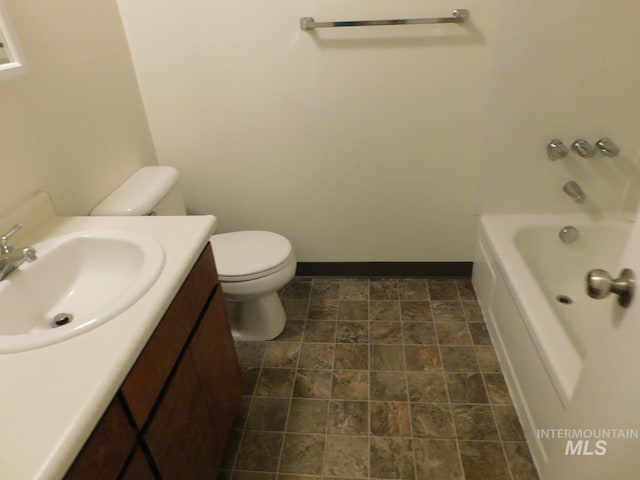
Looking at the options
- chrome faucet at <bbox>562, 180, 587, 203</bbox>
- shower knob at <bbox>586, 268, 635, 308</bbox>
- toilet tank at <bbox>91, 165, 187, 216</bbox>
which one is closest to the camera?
shower knob at <bbox>586, 268, 635, 308</bbox>

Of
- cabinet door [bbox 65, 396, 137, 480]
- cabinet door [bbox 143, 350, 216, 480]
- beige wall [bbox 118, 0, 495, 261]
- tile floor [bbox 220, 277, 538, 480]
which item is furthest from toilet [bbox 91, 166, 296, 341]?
cabinet door [bbox 65, 396, 137, 480]

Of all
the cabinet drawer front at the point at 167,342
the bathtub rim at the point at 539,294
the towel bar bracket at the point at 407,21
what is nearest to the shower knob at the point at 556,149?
the bathtub rim at the point at 539,294

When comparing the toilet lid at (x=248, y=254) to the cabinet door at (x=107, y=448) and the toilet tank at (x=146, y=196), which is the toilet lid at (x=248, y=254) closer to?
the toilet tank at (x=146, y=196)

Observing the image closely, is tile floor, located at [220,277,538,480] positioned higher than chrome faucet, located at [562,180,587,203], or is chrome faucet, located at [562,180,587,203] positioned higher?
chrome faucet, located at [562,180,587,203]

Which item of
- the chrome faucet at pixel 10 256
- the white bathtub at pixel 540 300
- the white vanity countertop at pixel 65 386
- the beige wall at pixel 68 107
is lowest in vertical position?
the white bathtub at pixel 540 300

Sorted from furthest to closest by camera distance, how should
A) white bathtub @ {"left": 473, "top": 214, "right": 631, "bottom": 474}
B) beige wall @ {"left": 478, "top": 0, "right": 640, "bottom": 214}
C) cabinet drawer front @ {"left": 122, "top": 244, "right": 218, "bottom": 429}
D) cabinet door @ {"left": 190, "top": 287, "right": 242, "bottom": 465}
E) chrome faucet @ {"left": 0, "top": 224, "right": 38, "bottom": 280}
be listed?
1. beige wall @ {"left": 478, "top": 0, "right": 640, "bottom": 214}
2. white bathtub @ {"left": 473, "top": 214, "right": 631, "bottom": 474}
3. cabinet door @ {"left": 190, "top": 287, "right": 242, "bottom": 465}
4. chrome faucet @ {"left": 0, "top": 224, "right": 38, "bottom": 280}
5. cabinet drawer front @ {"left": 122, "top": 244, "right": 218, "bottom": 429}

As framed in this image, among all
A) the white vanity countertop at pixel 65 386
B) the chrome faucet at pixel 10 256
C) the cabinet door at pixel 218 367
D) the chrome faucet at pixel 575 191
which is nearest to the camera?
the white vanity countertop at pixel 65 386

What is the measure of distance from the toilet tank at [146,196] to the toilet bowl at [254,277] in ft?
0.91

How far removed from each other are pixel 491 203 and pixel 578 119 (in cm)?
47

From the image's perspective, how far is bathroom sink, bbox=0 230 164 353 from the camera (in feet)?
3.03

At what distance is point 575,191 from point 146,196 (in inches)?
68.9

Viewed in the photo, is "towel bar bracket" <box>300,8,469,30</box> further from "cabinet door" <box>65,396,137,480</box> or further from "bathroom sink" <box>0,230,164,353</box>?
"cabinet door" <box>65,396,137,480</box>

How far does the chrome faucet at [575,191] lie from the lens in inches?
71.2

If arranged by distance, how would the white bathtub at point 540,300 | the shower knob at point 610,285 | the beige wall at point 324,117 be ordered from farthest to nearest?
1. the beige wall at point 324,117
2. the white bathtub at point 540,300
3. the shower knob at point 610,285
